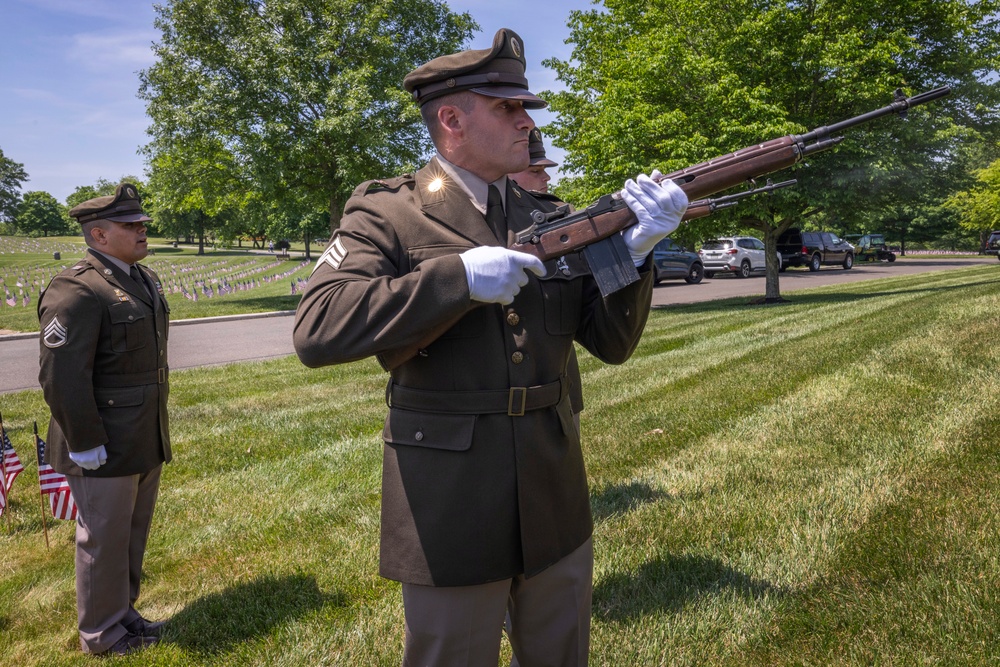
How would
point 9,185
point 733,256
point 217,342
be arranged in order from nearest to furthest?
point 217,342, point 733,256, point 9,185

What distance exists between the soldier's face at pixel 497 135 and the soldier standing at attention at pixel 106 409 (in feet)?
8.22

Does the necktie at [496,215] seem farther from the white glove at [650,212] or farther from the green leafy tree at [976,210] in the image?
the green leafy tree at [976,210]

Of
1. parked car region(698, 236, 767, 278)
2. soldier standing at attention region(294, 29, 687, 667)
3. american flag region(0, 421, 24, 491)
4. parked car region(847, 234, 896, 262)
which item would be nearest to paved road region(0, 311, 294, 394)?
american flag region(0, 421, 24, 491)

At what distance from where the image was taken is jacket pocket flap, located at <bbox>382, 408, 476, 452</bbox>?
2092 mm

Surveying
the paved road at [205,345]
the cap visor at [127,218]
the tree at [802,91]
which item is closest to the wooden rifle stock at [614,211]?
the cap visor at [127,218]

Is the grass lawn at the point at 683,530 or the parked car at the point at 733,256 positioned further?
the parked car at the point at 733,256

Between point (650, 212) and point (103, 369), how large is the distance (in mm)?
2969

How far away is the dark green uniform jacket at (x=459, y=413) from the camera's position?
82.1 inches

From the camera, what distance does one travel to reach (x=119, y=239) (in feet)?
13.1

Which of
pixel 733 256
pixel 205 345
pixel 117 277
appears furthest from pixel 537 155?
pixel 733 256

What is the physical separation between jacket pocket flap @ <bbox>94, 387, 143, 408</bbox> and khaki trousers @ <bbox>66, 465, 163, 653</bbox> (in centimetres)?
37

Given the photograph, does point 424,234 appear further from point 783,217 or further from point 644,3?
point 644,3

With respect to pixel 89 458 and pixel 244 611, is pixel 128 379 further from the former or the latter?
pixel 244 611

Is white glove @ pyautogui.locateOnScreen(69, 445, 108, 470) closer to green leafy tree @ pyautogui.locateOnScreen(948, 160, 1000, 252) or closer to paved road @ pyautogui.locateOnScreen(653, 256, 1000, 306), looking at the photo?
paved road @ pyautogui.locateOnScreen(653, 256, 1000, 306)
